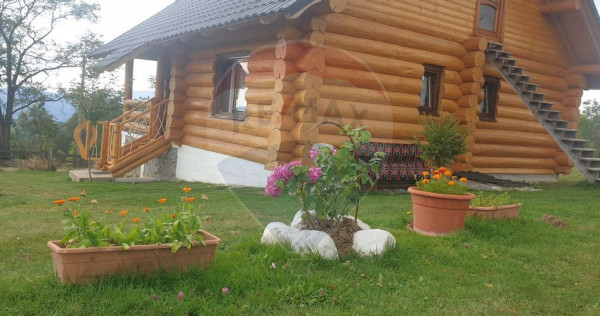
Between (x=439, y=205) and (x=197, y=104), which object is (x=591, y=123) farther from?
(x=439, y=205)

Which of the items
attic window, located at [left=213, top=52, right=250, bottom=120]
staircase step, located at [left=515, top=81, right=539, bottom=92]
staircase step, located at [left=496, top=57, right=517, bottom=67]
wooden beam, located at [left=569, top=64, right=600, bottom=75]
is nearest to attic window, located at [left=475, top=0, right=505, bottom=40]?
staircase step, located at [left=496, top=57, right=517, bottom=67]

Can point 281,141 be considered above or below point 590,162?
above

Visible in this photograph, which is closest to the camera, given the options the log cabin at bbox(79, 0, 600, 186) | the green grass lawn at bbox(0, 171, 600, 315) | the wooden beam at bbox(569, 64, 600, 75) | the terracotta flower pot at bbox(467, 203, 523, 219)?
the green grass lawn at bbox(0, 171, 600, 315)

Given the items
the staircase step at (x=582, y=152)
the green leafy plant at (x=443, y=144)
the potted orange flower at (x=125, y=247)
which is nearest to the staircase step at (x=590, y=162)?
the staircase step at (x=582, y=152)

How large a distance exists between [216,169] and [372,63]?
12.6ft

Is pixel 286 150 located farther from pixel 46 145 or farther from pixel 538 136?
pixel 46 145

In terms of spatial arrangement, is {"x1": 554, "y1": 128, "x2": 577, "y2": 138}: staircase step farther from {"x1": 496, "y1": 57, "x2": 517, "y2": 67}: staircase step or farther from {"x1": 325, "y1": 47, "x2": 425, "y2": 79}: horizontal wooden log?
{"x1": 325, "y1": 47, "x2": 425, "y2": 79}: horizontal wooden log

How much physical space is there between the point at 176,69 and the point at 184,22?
1.14m

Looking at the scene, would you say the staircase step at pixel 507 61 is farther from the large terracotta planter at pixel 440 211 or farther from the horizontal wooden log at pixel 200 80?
the large terracotta planter at pixel 440 211

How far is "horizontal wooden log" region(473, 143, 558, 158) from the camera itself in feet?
38.1

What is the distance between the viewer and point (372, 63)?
9.09 m

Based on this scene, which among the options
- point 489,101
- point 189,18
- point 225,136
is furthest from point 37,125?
point 489,101

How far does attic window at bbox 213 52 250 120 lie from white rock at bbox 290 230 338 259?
5595 millimetres

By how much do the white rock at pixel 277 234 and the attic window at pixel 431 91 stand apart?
6744 mm
